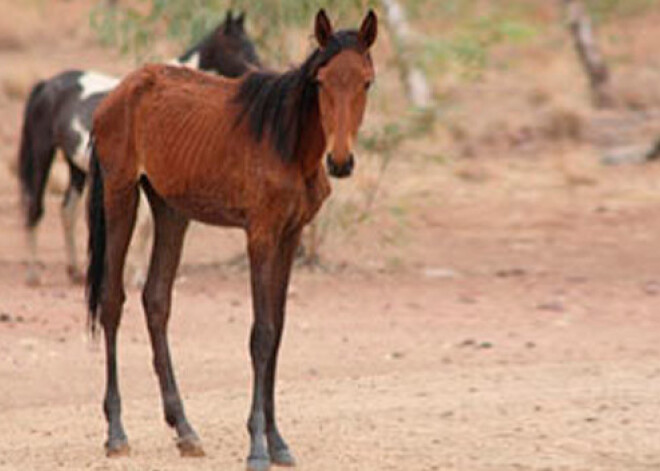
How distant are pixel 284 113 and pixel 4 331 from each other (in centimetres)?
496

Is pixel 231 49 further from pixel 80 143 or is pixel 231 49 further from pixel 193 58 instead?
pixel 80 143

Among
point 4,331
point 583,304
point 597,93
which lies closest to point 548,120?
point 597,93

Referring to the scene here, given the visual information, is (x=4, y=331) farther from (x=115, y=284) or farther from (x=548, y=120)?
(x=548, y=120)

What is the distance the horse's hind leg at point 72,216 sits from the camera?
50.0 feet

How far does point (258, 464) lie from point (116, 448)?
838 mm

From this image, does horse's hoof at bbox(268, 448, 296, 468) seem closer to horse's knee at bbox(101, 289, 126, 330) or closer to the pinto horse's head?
horse's knee at bbox(101, 289, 126, 330)

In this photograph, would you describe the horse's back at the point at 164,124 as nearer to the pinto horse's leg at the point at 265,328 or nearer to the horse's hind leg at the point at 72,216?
the pinto horse's leg at the point at 265,328

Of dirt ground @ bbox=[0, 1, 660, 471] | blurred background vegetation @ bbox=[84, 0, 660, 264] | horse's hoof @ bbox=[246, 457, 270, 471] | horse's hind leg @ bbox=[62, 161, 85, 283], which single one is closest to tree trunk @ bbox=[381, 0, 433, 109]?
blurred background vegetation @ bbox=[84, 0, 660, 264]

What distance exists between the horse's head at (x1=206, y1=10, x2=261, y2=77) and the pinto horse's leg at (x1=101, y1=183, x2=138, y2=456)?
545cm

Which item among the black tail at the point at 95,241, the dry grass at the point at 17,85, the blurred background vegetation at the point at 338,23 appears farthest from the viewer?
the dry grass at the point at 17,85

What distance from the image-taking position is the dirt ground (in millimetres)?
8656

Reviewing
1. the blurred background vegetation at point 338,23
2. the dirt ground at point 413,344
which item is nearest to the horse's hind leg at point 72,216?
the dirt ground at point 413,344

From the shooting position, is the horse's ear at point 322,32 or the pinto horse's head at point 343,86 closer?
the pinto horse's head at point 343,86

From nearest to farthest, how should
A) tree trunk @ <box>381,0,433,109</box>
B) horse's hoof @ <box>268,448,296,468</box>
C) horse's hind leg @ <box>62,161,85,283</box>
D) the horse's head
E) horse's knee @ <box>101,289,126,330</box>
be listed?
horse's hoof @ <box>268,448,296,468</box>, horse's knee @ <box>101,289,126,330</box>, the horse's head, horse's hind leg @ <box>62,161,85,283</box>, tree trunk @ <box>381,0,433,109</box>
